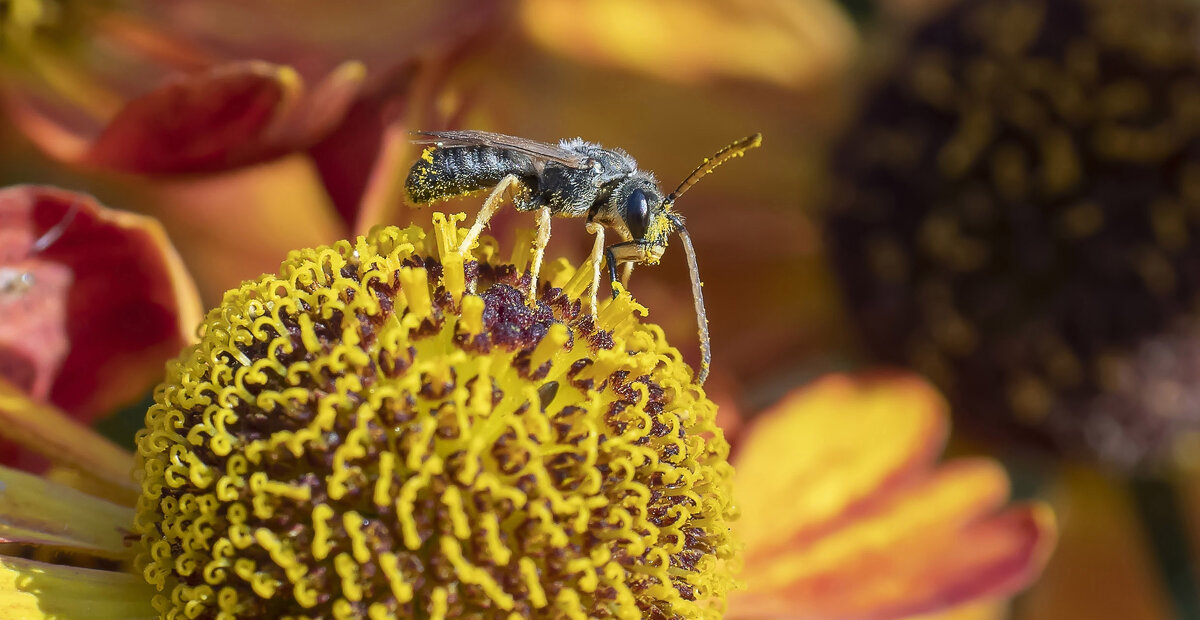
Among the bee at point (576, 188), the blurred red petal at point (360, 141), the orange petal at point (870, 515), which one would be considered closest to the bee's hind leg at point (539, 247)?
the bee at point (576, 188)

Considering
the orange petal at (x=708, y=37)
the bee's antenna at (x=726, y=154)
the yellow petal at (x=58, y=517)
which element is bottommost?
the yellow petal at (x=58, y=517)

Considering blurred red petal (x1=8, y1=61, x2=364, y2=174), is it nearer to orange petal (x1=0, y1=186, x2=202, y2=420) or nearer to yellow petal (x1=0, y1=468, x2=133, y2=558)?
orange petal (x1=0, y1=186, x2=202, y2=420)

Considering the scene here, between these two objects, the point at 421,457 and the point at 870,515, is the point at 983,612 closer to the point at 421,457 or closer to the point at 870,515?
the point at 870,515

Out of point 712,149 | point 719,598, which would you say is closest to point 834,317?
point 712,149

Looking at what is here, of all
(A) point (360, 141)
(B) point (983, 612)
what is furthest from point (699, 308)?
(B) point (983, 612)

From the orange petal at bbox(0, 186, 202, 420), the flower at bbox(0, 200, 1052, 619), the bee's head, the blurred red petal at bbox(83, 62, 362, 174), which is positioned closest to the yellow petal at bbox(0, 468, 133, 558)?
the flower at bbox(0, 200, 1052, 619)

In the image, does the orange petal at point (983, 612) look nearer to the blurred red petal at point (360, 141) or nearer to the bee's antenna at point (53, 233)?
the blurred red petal at point (360, 141)

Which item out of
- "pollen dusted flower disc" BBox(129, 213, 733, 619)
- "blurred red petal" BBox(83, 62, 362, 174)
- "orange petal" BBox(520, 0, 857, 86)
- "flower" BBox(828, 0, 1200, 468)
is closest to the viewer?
"pollen dusted flower disc" BBox(129, 213, 733, 619)
